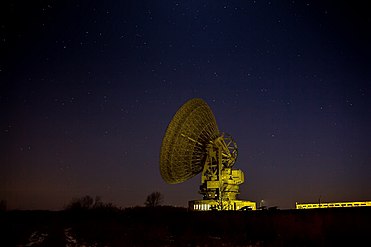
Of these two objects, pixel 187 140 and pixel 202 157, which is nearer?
pixel 187 140

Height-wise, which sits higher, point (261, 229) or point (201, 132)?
point (201, 132)

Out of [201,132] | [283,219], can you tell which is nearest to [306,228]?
[283,219]

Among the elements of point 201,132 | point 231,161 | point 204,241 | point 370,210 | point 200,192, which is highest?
point 201,132

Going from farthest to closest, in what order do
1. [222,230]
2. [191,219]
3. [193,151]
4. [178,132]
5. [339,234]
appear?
[193,151] < [178,132] < [191,219] < [222,230] < [339,234]

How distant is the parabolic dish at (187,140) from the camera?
3712 centimetres

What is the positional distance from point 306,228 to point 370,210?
4.61 meters

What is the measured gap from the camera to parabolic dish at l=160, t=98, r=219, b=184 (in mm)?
37125

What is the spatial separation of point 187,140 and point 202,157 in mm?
3954

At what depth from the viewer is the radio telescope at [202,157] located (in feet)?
122

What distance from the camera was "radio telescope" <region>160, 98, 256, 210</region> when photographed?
3731 cm

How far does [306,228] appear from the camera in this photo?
14.9m

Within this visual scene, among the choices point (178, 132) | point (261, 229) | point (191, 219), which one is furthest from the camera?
point (178, 132)

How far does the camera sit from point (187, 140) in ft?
127

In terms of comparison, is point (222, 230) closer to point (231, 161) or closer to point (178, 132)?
point (178, 132)
